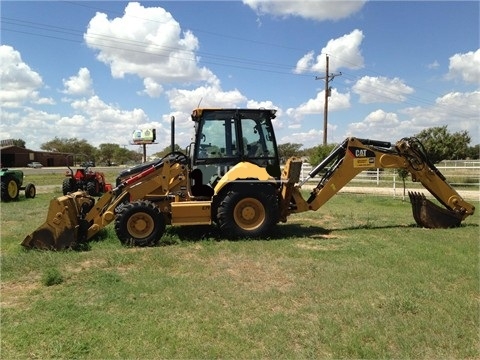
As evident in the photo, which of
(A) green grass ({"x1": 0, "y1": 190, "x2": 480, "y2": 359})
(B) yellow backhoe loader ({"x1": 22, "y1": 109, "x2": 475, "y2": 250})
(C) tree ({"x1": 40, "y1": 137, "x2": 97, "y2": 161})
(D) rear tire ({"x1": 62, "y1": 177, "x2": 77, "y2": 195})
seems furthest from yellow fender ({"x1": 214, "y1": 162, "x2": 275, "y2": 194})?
(C) tree ({"x1": 40, "y1": 137, "x2": 97, "y2": 161})

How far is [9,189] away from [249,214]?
12.5 m

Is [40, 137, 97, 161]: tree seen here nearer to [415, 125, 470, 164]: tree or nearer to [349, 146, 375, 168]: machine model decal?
[415, 125, 470, 164]: tree

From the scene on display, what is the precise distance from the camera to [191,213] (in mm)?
8484

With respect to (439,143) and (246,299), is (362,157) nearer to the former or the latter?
(246,299)

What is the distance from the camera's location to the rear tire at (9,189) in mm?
17016

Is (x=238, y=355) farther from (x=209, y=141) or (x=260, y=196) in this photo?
(x=209, y=141)

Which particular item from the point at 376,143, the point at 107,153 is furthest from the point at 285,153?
the point at 107,153

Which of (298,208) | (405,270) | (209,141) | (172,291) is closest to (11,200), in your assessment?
(209,141)

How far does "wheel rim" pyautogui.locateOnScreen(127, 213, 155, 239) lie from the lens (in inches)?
319

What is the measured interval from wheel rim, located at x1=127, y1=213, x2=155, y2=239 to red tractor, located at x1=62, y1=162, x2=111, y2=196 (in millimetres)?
10510

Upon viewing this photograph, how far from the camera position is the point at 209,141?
29.5 feet

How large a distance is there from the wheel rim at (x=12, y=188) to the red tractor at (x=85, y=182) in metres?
1.77

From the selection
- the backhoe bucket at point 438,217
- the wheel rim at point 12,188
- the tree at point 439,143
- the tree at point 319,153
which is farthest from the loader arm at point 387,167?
the tree at point 439,143

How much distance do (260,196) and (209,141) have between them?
153 centimetres
